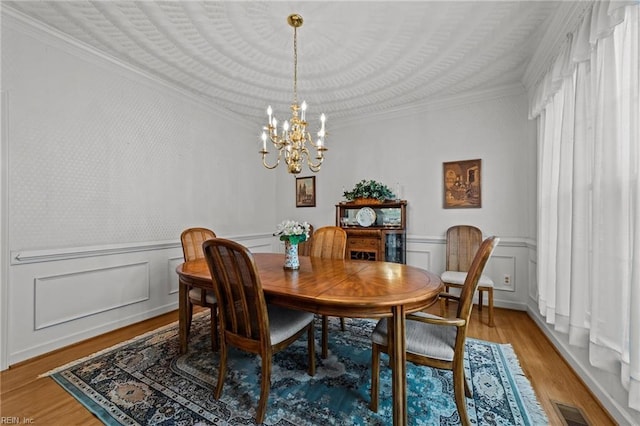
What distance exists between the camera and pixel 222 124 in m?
4.00

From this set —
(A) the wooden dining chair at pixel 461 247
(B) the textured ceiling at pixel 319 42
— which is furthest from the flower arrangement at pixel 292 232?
(A) the wooden dining chair at pixel 461 247

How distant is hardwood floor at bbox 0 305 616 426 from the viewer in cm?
158

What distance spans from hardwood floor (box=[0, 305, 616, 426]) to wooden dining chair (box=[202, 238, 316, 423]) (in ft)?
2.89

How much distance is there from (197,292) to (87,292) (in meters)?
1.13

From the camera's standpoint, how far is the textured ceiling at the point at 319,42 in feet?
6.77

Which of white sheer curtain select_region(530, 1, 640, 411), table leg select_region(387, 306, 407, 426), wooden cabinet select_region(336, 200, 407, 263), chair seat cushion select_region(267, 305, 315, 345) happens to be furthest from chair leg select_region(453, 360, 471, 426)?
wooden cabinet select_region(336, 200, 407, 263)

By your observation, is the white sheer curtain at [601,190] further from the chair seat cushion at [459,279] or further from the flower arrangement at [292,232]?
the flower arrangement at [292,232]

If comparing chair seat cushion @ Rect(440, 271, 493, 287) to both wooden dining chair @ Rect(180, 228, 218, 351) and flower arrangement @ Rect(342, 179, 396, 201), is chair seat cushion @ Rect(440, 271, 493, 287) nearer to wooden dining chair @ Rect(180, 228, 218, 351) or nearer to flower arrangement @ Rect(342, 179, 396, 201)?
flower arrangement @ Rect(342, 179, 396, 201)

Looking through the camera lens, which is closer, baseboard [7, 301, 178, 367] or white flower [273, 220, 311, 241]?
white flower [273, 220, 311, 241]

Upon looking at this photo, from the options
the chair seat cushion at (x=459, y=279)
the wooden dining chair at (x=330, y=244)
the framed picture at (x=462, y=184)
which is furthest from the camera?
the framed picture at (x=462, y=184)

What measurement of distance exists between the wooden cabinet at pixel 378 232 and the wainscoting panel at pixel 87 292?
2541 millimetres

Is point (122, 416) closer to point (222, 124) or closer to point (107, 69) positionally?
point (107, 69)

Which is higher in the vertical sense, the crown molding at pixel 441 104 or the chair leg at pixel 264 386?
the crown molding at pixel 441 104

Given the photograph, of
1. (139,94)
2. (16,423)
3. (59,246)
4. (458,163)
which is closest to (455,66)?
(458,163)
